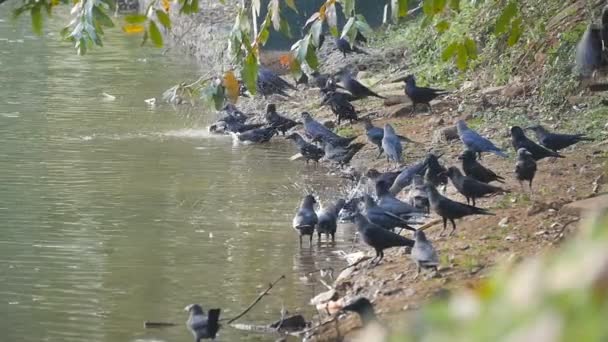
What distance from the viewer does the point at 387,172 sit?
36.4ft

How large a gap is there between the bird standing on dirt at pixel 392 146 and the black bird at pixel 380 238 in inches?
147

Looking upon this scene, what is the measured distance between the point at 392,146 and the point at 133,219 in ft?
10.0

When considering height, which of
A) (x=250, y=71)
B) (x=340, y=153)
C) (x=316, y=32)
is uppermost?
(x=316, y=32)

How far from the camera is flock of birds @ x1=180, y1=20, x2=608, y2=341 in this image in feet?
→ 25.5

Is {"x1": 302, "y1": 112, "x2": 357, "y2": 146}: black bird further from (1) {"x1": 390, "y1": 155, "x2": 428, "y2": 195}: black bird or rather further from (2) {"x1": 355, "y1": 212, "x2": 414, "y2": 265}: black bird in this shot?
(2) {"x1": 355, "y1": 212, "x2": 414, "y2": 265}: black bird

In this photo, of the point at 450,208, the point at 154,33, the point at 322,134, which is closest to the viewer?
the point at 154,33

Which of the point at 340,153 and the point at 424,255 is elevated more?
the point at 424,255

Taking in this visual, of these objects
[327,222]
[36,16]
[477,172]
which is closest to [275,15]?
[36,16]

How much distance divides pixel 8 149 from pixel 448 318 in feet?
43.5

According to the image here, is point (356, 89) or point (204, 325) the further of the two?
point (356, 89)

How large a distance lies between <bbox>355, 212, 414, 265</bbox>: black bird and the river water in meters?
0.52

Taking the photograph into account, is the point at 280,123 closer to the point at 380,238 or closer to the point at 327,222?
the point at 327,222

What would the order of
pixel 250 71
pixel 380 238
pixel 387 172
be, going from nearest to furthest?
1. pixel 250 71
2. pixel 380 238
3. pixel 387 172

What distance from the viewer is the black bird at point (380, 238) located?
7664 millimetres
